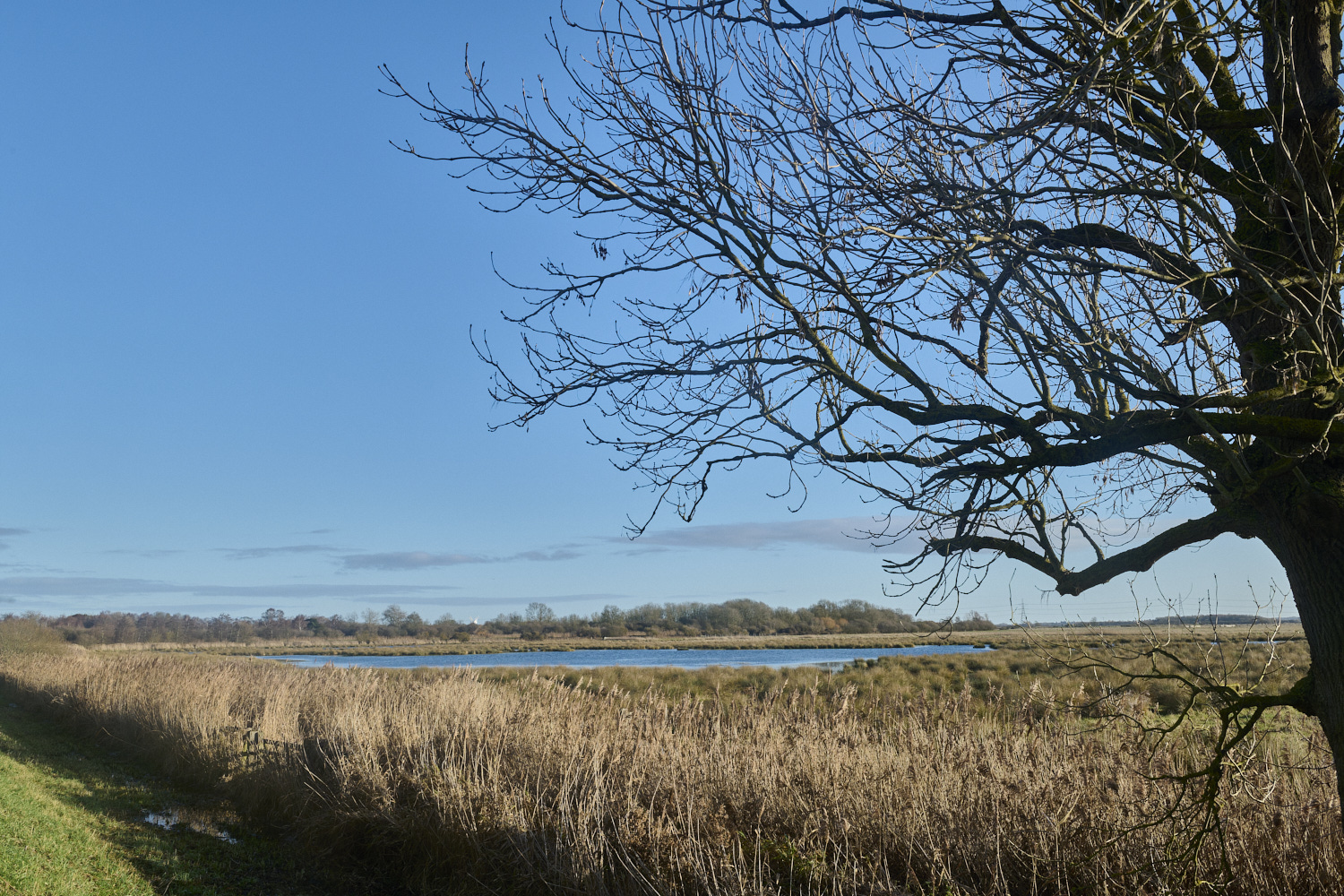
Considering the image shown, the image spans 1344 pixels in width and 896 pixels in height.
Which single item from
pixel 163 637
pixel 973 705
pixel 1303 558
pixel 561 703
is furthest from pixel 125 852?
pixel 163 637

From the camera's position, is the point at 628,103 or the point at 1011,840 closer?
the point at 628,103

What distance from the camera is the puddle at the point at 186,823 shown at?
26.1 feet

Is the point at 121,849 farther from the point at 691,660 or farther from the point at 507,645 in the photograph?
the point at 507,645

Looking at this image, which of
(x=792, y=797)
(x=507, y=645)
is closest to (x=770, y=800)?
(x=792, y=797)

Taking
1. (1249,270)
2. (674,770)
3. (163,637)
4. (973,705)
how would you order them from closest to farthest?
1. (1249,270)
2. (674,770)
3. (973,705)
4. (163,637)

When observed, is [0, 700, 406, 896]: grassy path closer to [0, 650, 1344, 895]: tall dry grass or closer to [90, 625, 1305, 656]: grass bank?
[0, 650, 1344, 895]: tall dry grass

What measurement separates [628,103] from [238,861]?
23.3ft

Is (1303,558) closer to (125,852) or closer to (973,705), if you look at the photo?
(973,705)

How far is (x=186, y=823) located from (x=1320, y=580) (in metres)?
9.85

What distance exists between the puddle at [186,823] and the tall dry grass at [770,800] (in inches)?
18.3

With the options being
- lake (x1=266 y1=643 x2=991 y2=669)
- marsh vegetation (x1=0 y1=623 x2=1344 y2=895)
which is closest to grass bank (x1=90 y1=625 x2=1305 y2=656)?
lake (x1=266 y1=643 x2=991 y2=669)

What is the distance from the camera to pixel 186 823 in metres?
8.41

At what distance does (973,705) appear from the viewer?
25.4 ft

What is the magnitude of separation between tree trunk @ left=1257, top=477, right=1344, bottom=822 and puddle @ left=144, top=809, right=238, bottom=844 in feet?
28.0
